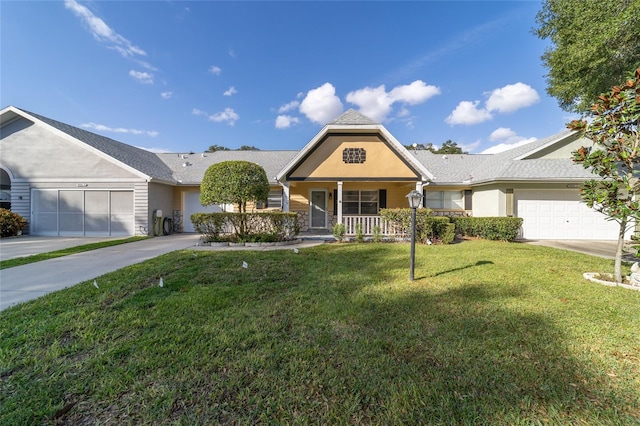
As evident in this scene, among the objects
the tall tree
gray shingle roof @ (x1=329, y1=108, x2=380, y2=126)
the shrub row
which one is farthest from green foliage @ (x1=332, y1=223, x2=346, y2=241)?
the tall tree

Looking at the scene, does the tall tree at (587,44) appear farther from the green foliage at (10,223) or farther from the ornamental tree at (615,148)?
the green foliage at (10,223)

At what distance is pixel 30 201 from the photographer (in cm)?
1212

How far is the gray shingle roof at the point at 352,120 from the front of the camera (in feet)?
36.8

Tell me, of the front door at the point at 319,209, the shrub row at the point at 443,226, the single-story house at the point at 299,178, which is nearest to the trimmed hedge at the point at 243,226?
the single-story house at the point at 299,178

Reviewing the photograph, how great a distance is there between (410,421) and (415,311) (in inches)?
80.3

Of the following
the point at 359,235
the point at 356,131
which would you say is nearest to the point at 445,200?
the point at 356,131

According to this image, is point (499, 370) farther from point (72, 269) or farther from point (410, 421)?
point (72, 269)

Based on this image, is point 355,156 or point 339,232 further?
point 355,156

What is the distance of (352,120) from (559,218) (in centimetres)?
1094

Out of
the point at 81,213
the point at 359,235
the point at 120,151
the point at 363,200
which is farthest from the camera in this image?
the point at 363,200

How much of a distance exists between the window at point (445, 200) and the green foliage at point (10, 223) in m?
20.8

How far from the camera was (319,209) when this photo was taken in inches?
567

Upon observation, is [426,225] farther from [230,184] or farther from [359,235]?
[230,184]

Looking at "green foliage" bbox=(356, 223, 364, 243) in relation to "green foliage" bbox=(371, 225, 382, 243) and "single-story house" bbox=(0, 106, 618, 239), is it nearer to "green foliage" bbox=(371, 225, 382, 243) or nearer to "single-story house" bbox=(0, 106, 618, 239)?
"green foliage" bbox=(371, 225, 382, 243)
